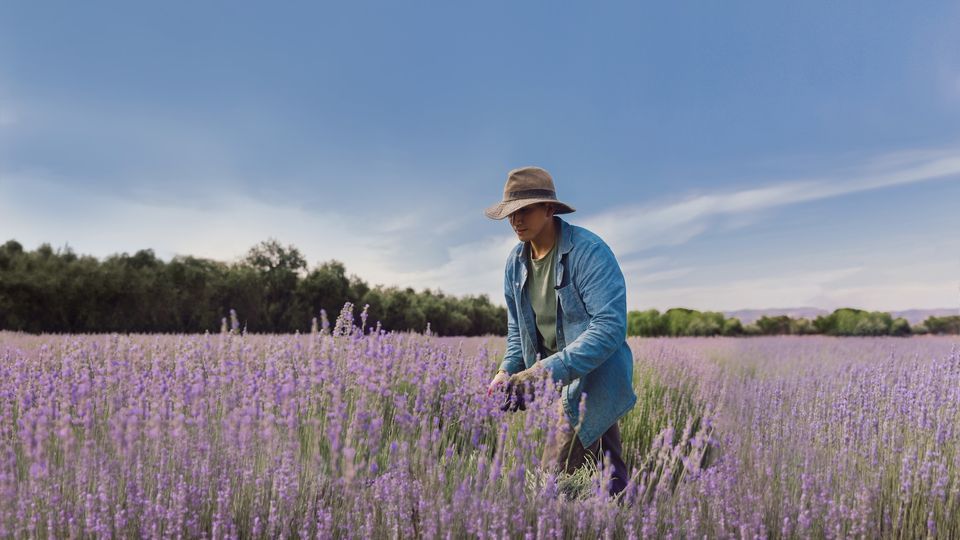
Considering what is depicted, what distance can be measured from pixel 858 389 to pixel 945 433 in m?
1.28

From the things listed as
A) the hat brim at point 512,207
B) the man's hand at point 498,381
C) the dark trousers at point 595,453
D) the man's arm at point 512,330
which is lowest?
the dark trousers at point 595,453

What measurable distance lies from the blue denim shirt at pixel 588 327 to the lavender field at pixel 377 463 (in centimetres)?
28

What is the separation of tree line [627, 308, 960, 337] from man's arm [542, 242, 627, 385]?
1595 cm

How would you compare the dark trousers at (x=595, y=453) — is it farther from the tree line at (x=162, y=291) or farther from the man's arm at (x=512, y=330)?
the tree line at (x=162, y=291)

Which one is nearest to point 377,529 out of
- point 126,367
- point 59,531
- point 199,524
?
point 199,524

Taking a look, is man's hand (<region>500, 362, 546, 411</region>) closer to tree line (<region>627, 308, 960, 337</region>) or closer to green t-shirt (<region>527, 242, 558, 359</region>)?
green t-shirt (<region>527, 242, 558, 359</region>)

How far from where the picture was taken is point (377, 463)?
2.83m

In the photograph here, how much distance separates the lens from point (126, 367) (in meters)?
3.31

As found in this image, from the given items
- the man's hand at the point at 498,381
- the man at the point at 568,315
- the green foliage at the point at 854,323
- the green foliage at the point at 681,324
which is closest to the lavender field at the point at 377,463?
the man's hand at the point at 498,381

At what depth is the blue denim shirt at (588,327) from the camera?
113 inches

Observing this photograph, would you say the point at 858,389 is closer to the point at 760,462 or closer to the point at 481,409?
the point at 760,462

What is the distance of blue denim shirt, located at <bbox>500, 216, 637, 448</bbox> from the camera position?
2.86 metres

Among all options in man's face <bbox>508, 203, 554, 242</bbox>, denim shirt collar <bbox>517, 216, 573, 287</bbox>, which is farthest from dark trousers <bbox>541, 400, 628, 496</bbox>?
man's face <bbox>508, 203, 554, 242</bbox>

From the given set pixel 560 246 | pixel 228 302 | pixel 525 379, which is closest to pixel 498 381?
pixel 525 379
